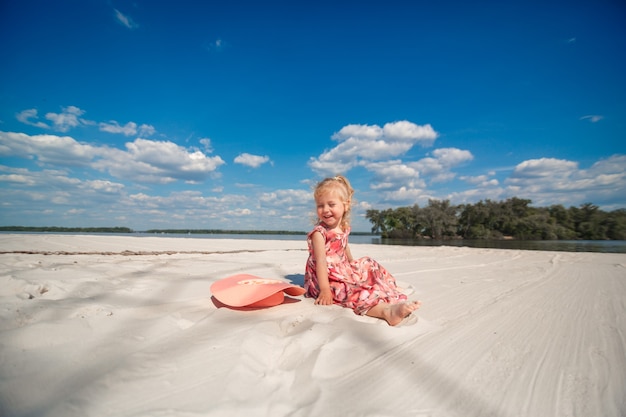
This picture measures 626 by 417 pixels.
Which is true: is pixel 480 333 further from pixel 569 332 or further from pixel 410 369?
pixel 410 369

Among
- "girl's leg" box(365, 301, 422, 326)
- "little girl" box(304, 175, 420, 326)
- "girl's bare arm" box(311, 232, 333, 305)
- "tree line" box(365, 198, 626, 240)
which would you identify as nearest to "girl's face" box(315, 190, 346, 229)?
"little girl" box(304, 175, 420, 326)

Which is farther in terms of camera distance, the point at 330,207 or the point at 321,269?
the point at 330,207

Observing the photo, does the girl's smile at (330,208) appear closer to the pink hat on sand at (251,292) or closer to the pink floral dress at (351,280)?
the pink floral dress at (351,280)

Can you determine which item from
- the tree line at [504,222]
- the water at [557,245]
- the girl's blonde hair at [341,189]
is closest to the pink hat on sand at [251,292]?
the girl's blonde hair at [341,189]

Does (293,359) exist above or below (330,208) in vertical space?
below

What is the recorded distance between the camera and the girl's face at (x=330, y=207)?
2467 millimetres

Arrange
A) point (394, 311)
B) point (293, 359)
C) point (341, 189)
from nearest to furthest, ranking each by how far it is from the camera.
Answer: point (293, 359), point (394, 311), point (341, 189)

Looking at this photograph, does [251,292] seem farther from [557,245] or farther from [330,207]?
[557,245]

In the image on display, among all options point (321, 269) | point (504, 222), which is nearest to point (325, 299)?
point (321, 269)

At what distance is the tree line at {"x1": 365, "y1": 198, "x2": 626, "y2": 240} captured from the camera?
27109mm

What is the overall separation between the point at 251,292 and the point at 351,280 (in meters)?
0.85

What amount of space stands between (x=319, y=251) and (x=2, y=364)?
5.74 feet

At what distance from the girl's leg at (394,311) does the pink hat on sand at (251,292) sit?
631mm

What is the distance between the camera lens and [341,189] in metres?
2.58
